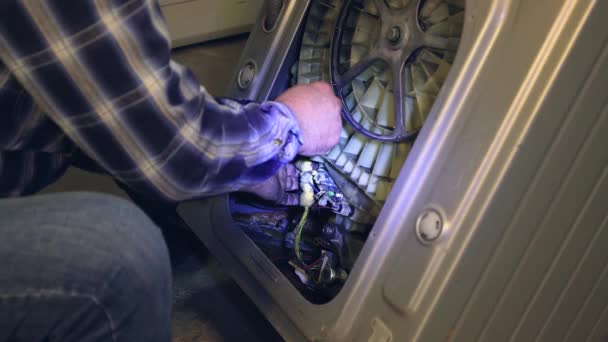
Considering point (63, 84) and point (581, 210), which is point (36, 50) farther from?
point (581, 210)

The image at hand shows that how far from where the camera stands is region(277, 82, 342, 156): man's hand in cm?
93

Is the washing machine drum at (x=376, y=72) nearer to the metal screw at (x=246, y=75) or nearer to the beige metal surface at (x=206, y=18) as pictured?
the metal screw at (x=246, y=75)

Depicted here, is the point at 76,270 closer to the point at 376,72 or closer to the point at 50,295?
the point at 50,295

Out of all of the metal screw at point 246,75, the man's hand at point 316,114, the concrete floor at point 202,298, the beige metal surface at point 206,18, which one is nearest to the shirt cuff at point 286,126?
the man's hand at point 316,114

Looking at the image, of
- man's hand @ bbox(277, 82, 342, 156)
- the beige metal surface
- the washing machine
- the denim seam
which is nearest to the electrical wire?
→ the washing machine

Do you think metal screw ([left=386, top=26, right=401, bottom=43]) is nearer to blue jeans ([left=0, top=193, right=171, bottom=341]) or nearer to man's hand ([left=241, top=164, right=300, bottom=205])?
man's hand ([left=241, top=164, right=300, bottom=205])

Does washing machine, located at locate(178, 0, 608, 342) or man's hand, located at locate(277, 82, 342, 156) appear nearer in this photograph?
washing machine, located at locate(178, 0, 608, 342)

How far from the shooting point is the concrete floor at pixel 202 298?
1182 millimetres

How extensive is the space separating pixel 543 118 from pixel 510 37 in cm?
11

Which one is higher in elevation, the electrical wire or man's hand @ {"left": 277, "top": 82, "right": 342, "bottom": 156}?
man's hand @ {"left": 277, "top": 82, "right": 342, "bottom": 156}

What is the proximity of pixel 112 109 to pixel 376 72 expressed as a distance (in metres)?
0.50

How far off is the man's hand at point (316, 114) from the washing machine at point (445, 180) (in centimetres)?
5

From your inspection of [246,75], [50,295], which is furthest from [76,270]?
[246,75]

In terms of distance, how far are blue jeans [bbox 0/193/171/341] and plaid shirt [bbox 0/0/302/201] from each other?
8cm
